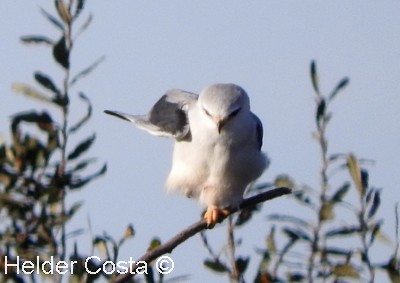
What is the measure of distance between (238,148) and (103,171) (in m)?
1.62

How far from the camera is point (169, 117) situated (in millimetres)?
7039

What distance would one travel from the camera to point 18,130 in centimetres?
546

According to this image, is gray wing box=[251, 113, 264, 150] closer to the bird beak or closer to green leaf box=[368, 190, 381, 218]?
the bird beak

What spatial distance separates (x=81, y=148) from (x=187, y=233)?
1.97ft

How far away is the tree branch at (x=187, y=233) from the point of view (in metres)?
4.75

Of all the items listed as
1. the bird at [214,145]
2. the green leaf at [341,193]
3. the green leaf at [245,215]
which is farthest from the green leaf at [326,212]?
the bird at [214,145]

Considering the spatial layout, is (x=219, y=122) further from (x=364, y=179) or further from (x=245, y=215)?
(x=364, y=179)

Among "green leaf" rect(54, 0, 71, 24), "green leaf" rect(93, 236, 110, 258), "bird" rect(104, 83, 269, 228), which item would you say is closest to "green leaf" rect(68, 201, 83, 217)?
"green leaf" rect(93, 236, 110, 258)

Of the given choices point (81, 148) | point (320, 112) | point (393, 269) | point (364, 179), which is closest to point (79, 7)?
point (81, 148)

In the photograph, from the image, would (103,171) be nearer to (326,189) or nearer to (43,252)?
(43,252)

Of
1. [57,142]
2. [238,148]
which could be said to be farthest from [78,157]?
[238,148]

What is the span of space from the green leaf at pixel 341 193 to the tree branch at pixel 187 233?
0.22 m

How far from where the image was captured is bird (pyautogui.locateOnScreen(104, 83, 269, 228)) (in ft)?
22.3

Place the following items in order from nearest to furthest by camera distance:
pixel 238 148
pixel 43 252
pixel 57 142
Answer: pixel 43 252, pixel 57 142, pixel 238 148
